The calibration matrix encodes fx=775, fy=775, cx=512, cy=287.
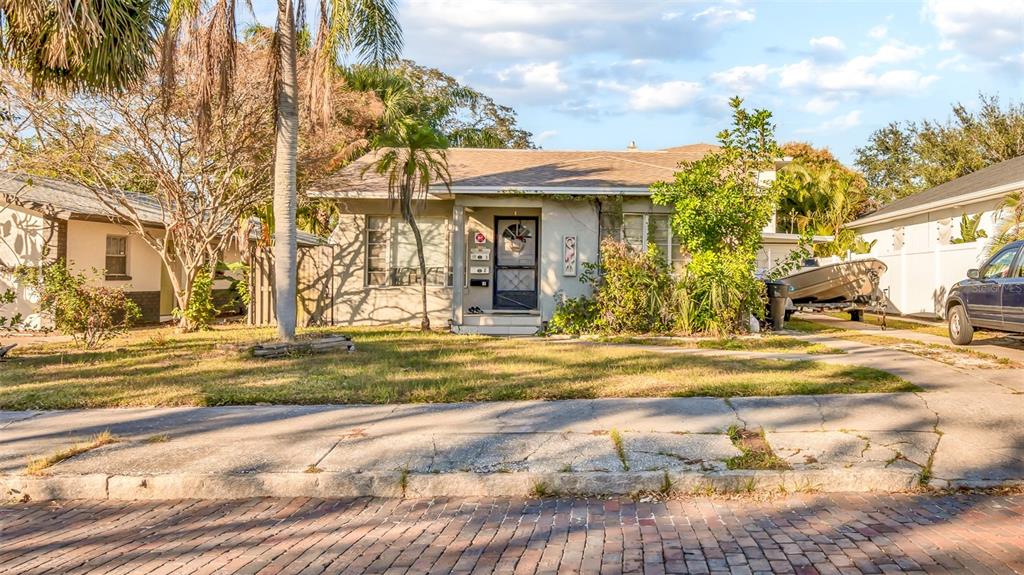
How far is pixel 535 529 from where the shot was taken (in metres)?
5.14

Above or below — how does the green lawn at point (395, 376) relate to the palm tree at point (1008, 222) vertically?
below

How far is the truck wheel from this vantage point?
41.9ft

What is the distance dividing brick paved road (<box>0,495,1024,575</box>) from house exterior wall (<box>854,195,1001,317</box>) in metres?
13.6

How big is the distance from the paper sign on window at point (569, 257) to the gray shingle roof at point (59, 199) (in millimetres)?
8248

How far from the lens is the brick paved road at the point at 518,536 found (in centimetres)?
448

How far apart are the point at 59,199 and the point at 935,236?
68.9 ft

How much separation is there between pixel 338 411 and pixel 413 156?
23.9ft

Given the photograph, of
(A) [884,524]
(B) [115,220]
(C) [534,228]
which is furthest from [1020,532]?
(B) [115,220]

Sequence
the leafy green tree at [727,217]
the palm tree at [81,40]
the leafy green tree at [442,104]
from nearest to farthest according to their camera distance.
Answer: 1. the palm tree at [81,40]
2. the leafy green tree at [727,217]
3. the leafy green tree at [442,104]

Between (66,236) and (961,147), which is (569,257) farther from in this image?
(961,147)

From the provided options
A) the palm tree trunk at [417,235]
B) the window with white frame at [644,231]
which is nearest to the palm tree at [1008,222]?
the window with white frame at [644,231]

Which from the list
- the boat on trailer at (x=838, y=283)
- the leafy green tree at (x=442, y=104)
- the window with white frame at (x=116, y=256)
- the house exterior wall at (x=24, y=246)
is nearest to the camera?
the house exterior wall at (x=24, y=246)

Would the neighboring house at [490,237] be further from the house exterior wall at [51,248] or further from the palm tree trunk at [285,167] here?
the house exterior wall at [51,248]

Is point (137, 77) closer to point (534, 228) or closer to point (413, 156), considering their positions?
point (413, 156)
